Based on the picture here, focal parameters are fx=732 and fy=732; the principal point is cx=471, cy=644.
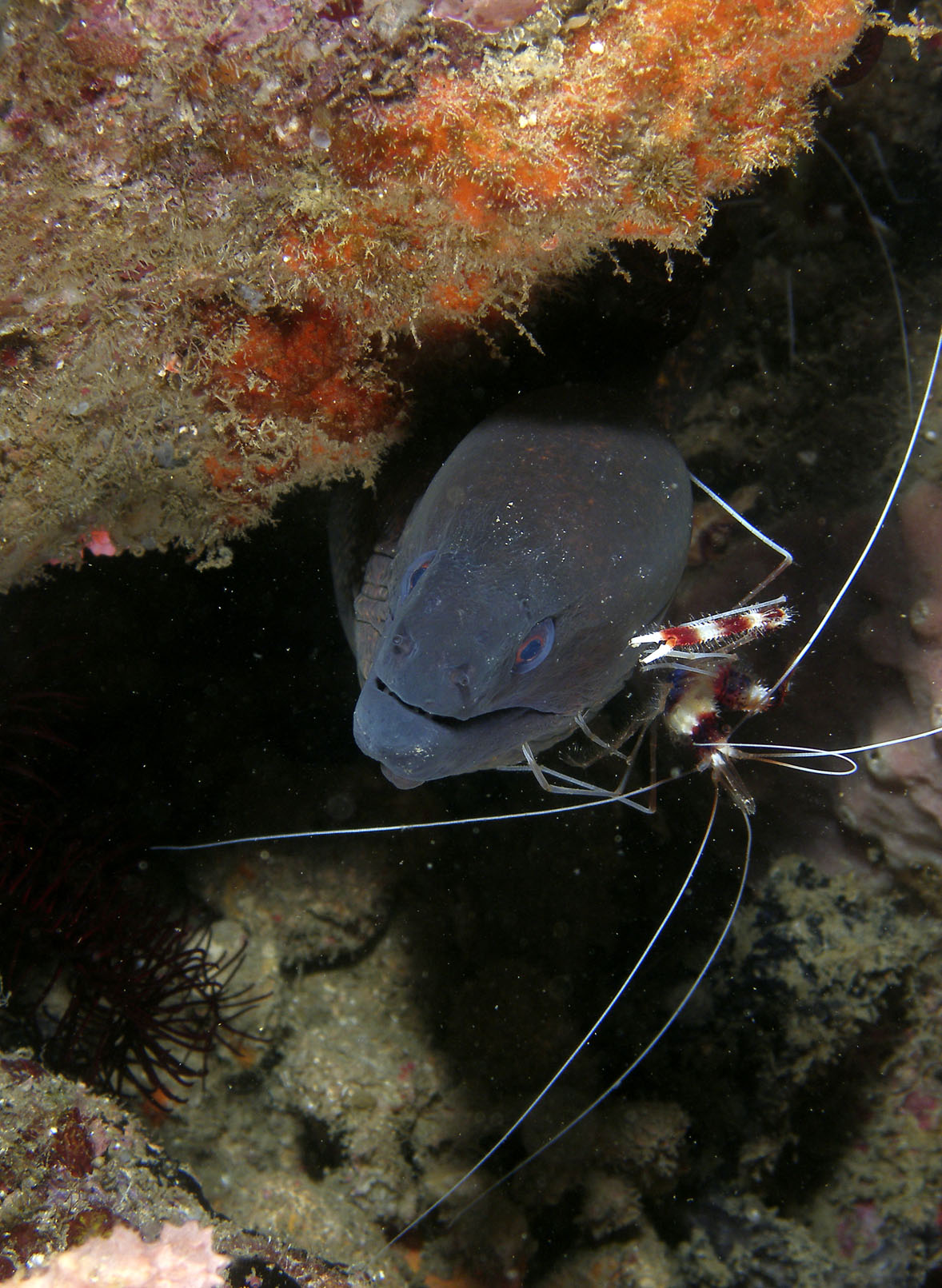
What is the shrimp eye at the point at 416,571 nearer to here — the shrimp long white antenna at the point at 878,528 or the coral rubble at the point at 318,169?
the coral rubble at the point at 318,169

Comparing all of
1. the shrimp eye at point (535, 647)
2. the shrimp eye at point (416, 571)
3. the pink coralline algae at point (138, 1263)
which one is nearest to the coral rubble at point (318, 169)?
the shrimp eye at point (416, 571)

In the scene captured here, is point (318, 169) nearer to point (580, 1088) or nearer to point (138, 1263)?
point (138, 1263)

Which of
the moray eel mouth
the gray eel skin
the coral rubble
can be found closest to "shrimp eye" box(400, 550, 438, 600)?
the gray eel skin

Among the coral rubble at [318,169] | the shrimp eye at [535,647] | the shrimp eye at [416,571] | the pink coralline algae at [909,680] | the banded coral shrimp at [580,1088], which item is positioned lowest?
the banded coral shrimp at [580,1088]

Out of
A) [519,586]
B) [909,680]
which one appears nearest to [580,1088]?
[909,680]

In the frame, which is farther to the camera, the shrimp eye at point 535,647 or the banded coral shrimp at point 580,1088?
the banded coral shrimp at point 580,1088

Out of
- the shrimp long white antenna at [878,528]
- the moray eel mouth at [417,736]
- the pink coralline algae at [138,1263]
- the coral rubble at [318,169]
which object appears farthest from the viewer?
the shrimp long white antenna at [878,528]
